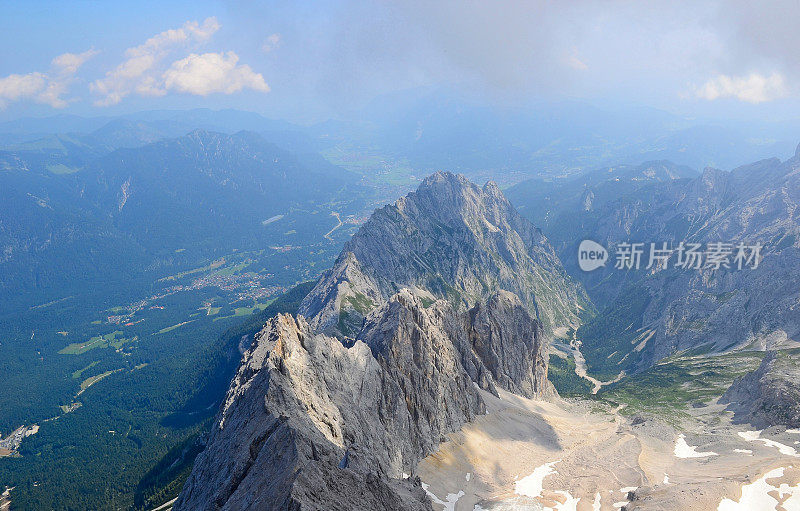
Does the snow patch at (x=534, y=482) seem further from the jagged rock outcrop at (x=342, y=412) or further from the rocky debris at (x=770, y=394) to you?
the rocky debris at (x=770, y=394)

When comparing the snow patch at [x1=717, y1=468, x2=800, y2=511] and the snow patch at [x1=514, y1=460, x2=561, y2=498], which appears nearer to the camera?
the snow patch at [x1=717, y1=468, x2=800, y2=511]

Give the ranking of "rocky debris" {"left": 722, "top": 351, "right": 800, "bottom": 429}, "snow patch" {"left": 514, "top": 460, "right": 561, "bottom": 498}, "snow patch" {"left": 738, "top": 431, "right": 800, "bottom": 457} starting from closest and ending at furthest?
"snow patch" {"left": 514, "top": 460, "right": 561, "bottom": 498}, "snow patch" {"left": 738, "top": 431, "right": 800, "bottom": 457}, "rocky debris" {"left": 722, "top": 351, "right": 800, "bottom": 429}

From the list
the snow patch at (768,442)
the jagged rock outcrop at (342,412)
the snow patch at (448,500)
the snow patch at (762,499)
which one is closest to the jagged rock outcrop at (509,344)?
the jagged rock outcrop at (342,412)

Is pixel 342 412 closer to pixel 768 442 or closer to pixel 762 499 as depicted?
pixel 762 499

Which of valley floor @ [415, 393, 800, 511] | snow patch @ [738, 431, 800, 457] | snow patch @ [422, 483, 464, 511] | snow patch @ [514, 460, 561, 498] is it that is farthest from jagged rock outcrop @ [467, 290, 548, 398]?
snow patch @ [422, 483, 464, 511]

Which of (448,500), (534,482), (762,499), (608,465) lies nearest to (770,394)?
(608,465)

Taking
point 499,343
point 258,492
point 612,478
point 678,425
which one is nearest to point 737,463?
point 612,478

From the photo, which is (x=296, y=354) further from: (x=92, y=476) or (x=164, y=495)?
(x=92, y=476)

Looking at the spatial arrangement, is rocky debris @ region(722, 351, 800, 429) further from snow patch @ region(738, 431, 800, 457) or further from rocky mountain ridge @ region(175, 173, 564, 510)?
rocky mountain ridge @ region(175, 173, 564, 510)
